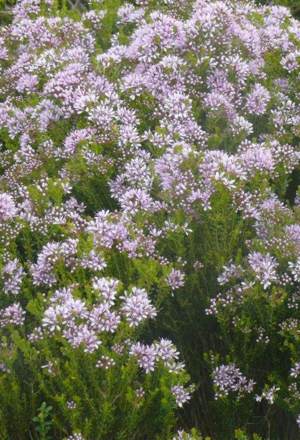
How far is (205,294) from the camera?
373 cm

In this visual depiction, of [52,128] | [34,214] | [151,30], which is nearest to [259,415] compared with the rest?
[34,214]

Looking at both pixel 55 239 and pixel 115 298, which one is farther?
pixel 55 239

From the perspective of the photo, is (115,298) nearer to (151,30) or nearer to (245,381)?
(245,381)

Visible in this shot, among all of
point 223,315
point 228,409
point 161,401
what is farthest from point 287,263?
point 161,401

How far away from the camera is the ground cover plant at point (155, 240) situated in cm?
309

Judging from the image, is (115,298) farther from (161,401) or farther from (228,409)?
(228,409)

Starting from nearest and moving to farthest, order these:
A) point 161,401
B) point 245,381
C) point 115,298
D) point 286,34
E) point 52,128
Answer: point 161,401 < point 115,298 < point 245,381 < point 52,128 < point 286,34

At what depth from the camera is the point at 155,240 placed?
3.59 meters

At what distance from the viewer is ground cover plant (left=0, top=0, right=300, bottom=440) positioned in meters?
3.09

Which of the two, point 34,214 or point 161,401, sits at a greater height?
point 34,214

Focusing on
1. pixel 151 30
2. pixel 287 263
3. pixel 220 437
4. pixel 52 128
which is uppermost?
pixel 151 30

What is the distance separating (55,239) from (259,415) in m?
1.56

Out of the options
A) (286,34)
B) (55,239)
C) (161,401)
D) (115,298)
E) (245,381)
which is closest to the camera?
(161,401)

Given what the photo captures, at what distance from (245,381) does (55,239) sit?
1396 millimetres
